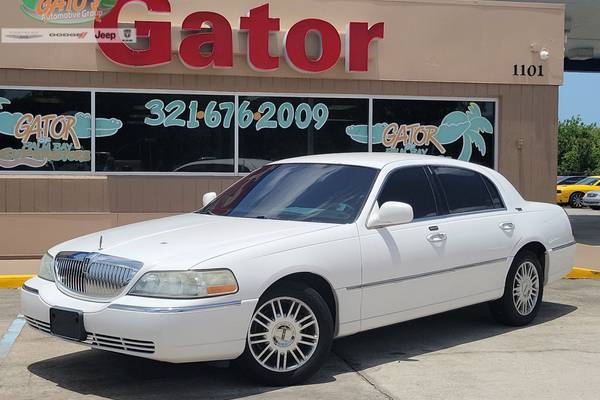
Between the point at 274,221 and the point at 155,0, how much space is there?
23.0 feet

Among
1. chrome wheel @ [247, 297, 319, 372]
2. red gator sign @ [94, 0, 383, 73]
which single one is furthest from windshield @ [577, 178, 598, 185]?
chrome wheel @ [247, 297, 319, 372]

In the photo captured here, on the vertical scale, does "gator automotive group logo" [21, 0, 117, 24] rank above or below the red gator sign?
above

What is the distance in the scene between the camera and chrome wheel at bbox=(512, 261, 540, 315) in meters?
7.46

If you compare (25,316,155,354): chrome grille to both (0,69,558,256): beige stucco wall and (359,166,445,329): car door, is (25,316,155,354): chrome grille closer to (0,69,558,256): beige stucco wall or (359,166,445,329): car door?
(359,166,445,329): car door

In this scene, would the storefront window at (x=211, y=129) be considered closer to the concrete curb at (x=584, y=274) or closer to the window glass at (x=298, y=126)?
the window glass at (x=298, y=126)

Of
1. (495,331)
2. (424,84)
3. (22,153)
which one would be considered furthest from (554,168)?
(22,153)

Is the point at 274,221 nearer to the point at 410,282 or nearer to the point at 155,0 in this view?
the point at 410,282

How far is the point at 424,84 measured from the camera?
43.2ft

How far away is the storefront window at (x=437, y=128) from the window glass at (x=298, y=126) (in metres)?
0.37

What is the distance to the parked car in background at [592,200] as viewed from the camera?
28.9 metres

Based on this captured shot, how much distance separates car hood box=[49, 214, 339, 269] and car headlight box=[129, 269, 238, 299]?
69 millimetres

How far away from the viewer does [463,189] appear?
282 inches

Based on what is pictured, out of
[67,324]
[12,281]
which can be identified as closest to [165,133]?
[12,281]

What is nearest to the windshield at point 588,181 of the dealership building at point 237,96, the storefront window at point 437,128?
the dealership building at point 237,96
